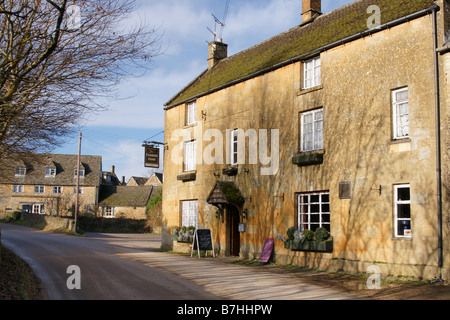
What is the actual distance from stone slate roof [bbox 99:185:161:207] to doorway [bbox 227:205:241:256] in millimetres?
43747

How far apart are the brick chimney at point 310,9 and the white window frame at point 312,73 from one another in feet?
13.4

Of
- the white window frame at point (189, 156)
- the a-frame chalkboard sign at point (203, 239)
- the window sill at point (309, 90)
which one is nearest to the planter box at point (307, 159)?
the window sill at point (309, 90)

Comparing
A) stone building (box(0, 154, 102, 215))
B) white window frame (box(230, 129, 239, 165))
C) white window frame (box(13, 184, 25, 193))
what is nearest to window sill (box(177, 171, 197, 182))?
white window frame (box(230, 129, 239, 165))

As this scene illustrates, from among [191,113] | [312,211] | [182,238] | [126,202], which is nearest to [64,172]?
[126,202]

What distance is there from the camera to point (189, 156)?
2330 centimetres

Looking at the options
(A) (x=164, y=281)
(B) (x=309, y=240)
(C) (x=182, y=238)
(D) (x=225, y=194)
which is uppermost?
(D) (x=225, y=194)

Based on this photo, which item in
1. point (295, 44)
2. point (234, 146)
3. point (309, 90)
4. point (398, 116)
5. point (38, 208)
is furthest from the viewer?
point (38, 208)

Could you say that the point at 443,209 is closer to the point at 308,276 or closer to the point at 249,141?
the point at 308,276

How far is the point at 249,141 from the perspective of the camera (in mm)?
19172

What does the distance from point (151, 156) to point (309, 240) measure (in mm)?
11306

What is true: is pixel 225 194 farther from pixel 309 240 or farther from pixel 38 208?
pixel 38 208

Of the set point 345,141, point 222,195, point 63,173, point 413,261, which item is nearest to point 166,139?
point 222,195

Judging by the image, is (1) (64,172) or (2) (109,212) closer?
(2) (109,212)

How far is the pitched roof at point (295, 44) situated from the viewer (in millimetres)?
15094
